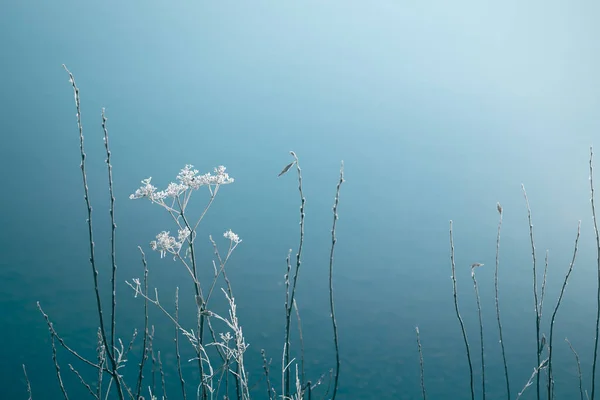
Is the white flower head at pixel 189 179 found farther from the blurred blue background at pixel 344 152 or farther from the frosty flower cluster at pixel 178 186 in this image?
the blurred blue background at pixel 344 152

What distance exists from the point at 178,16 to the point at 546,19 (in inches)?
88.8

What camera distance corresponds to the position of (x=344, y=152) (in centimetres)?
307

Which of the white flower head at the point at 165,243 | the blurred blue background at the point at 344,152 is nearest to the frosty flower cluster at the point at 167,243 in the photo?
the white flower head at the point at 165,243

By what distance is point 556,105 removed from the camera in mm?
3023

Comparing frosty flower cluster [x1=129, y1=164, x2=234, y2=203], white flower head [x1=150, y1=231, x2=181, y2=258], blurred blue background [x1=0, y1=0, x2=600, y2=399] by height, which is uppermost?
blurred blue background [x1=0, y1=0, x2=600, y2=399]

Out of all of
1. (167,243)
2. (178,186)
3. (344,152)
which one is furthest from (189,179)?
(344,152)

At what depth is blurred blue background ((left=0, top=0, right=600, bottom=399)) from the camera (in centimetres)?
279

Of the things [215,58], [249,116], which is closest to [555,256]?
[249,116]

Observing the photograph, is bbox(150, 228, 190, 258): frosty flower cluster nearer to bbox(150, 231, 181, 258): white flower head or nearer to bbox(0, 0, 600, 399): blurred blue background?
bbox(150, 231, 181, 258): white flower head

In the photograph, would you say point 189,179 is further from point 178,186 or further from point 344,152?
point 344,152

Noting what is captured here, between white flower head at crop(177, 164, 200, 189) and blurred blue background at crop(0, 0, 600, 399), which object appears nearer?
white flower head at crop(177, 164, 200, 189)

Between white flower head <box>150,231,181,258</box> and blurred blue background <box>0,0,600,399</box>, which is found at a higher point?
blurred blue background <box>0,0,600,399</box>

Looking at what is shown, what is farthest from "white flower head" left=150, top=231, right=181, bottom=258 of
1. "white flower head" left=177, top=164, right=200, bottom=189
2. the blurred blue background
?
the blurred blue background

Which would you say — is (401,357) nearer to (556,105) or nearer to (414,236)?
(414,236)
